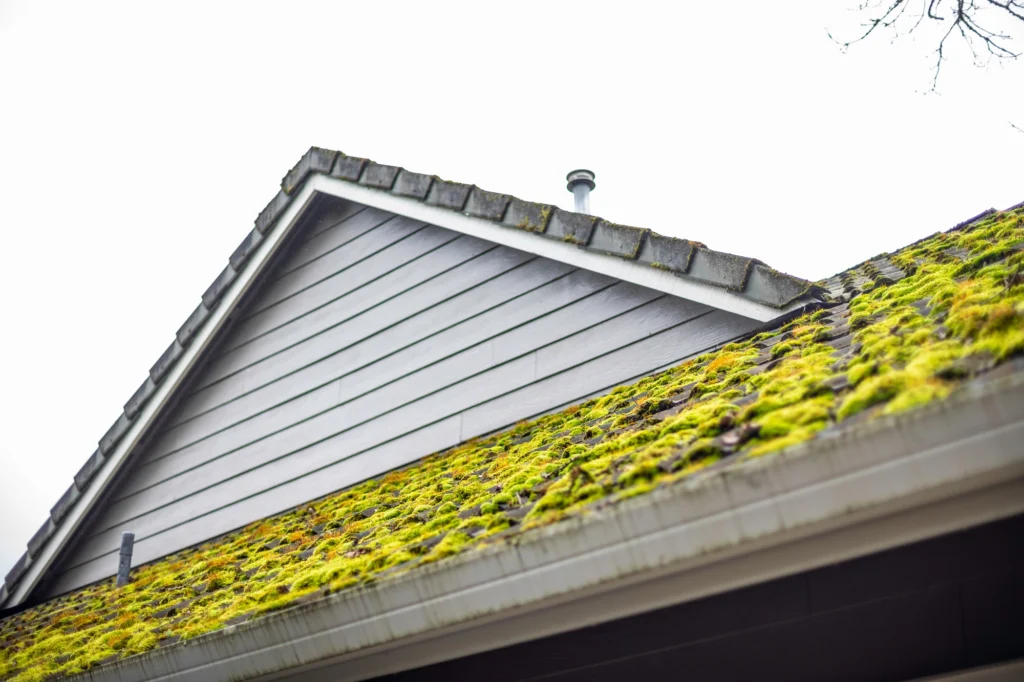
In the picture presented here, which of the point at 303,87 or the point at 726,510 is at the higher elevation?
the point at 303,87

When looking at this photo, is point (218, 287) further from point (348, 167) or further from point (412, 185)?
point (412, 185)

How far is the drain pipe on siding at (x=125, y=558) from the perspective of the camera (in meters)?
6.77

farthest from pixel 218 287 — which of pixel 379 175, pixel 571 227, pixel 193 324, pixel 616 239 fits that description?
pixel 616 239

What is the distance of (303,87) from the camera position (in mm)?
18203

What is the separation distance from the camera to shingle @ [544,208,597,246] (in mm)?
5598

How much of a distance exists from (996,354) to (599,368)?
11.3ft

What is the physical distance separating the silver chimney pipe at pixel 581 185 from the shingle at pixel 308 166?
6.91 ft

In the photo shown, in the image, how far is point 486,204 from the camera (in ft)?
20.4

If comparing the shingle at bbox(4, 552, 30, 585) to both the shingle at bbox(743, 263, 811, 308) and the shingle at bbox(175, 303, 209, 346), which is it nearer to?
the shingle at bbox(175, 303, 209, 346)

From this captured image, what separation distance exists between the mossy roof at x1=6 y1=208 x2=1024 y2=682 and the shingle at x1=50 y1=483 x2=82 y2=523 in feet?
3.69

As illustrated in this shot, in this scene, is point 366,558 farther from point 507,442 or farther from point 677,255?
point 677,255

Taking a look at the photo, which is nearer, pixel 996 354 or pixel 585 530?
pixel 996 354

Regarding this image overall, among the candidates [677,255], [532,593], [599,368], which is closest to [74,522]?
[599,368]

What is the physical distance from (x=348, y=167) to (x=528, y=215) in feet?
6.75
